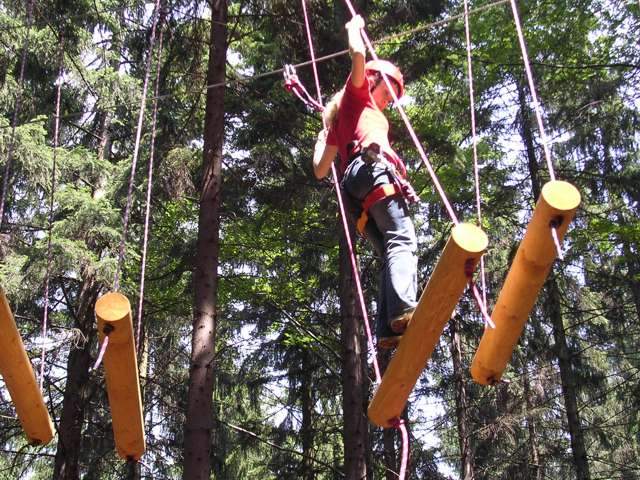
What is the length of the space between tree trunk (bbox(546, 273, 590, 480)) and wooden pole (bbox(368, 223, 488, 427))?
8768mm

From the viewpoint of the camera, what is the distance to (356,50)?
356 cm

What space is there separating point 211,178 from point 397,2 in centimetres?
392

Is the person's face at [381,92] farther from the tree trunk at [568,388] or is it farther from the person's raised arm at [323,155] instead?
the tree trunk at [568,388]

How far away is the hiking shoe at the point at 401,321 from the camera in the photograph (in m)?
3.47

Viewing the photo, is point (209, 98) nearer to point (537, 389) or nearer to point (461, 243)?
point (461, 243)

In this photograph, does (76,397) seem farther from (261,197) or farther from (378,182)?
(378,182)

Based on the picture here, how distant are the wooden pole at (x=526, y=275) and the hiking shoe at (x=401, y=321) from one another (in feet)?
1.31

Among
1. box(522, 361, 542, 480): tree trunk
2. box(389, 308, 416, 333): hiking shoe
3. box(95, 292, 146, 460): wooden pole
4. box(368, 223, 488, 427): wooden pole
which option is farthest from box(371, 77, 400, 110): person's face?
box(522, 361, 542, 480): tree trunk

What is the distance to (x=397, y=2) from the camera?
31.1 feet

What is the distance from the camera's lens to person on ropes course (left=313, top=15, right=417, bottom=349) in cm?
361

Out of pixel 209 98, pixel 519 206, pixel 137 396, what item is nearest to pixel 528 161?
pixel 519 206

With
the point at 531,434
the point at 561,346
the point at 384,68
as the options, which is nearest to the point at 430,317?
the point at 384,68

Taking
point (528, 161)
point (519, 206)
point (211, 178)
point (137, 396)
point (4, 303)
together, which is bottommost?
point (137, 396)

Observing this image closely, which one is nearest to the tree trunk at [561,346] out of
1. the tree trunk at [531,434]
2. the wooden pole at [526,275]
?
the tree trunk at [531,434]
